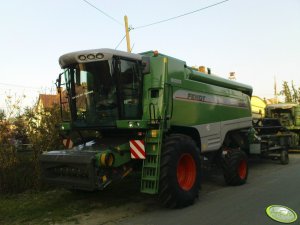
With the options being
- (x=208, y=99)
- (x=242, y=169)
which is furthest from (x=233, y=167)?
(x=208, y=99)

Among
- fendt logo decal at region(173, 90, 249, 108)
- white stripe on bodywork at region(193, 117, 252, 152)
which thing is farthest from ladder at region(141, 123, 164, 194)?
white stripe on bodywork at region(193, 117, 252, 152)

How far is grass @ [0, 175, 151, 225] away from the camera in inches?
254

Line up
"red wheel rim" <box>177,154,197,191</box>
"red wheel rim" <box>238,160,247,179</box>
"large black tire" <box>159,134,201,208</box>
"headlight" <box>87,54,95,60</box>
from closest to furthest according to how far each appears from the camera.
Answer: "large black tire" <box>159,134,201,208</box>, "headlight" <box>87,54,95,60</box>, "red wheel rim" <box>177,154,197,191</box>, "red wheel rim" <box>238,160,247,179</box>

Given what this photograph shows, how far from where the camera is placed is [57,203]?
7422mm

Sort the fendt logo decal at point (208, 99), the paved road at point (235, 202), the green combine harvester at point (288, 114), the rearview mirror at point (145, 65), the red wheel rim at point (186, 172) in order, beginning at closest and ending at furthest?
the paved road at point (235, 202) → the red wheel rim at point (186, 172) → the rearview mirror at point (145, 65) → the fendt logo decal at point (208, 99) → the green combine harvester at point (288, 114)

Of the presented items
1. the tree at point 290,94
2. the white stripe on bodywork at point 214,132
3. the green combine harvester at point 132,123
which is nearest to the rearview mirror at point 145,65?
the green combine harvester at point 132,123

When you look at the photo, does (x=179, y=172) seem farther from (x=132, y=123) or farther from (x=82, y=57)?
(x=82, y=57)

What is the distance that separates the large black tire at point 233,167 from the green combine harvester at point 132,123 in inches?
31.3

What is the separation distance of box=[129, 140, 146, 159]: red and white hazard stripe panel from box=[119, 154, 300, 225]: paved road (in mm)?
1070

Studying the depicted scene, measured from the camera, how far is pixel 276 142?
13156mm

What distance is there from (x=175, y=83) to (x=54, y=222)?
3.63 m

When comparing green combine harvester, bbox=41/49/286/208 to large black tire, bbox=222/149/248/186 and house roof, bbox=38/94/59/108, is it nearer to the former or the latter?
large black tire, bbox=222/149/248/186

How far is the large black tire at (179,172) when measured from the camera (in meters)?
6.56

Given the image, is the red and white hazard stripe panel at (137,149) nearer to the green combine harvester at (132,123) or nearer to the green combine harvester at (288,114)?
the green combine harvester at (132,123)
